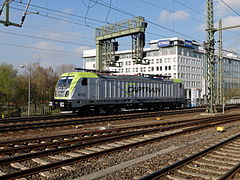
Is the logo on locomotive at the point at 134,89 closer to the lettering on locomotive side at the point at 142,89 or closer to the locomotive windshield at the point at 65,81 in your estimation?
the lettering on locomotive side at the point at 142,89

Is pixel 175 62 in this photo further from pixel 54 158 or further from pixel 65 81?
pixel 54 158

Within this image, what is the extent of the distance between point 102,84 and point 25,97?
59.5ft

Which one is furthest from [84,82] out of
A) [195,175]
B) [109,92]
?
[195,175]

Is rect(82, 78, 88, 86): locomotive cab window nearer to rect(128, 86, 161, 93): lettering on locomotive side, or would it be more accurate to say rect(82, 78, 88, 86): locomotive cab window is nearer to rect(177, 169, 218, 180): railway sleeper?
rect(128, 86, 161, 93): lettering on locomotive side

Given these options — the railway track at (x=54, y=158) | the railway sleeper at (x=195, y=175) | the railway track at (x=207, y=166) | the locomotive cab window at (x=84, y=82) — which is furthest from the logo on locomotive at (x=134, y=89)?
the railway sleeper at (x=195, y=175)

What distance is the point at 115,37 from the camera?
1009 inches

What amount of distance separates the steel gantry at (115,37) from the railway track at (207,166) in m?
16.5

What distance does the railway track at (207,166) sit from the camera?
575 centimetres

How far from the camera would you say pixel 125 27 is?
24.7m

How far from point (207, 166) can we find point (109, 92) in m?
16.1

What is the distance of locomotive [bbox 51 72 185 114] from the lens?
774 inches

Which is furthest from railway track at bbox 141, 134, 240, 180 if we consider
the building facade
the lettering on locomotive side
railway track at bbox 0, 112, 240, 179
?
the building facade

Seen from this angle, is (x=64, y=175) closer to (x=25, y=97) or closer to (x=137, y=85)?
(x=137, y=85)

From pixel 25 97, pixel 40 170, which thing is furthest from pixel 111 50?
pixel 40 170
